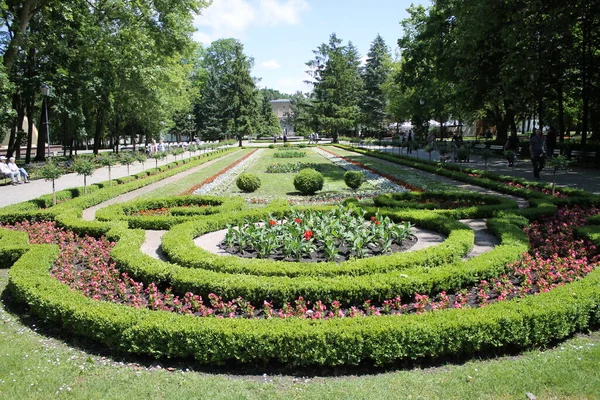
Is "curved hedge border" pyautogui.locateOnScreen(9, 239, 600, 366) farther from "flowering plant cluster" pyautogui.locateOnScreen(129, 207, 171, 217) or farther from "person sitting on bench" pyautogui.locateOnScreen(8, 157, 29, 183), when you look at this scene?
"person sitting on bench" pyautogui.locateOnScreen(8, 157, 29, 183)

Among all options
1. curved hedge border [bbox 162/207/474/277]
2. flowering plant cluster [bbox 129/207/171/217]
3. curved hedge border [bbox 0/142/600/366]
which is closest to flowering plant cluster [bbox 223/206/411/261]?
curved hedge border [bbox 162/207/474/277]

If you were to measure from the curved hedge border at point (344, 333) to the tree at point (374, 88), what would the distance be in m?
54.0

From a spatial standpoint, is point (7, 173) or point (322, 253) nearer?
point (322, 253)

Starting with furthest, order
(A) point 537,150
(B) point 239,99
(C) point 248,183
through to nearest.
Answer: (B) point 239,99, (A) point 537,150, (C) point 248,183

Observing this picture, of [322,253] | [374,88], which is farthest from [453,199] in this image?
[374,88]

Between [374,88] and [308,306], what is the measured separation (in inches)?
2154

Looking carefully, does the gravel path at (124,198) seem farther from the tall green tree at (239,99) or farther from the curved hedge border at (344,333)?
the tall green tree at (239,99)

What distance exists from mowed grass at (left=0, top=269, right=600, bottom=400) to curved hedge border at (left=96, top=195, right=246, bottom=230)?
5.42 meters

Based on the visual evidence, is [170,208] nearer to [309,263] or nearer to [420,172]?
[309,263]

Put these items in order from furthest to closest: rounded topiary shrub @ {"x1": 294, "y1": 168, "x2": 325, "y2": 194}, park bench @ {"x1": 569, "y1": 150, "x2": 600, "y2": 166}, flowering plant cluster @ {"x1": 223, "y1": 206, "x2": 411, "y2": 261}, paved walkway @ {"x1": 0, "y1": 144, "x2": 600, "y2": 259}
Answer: park bench @ {"x1": 569, "y1": 150, "x2": 600, "y2": 166} → rounded topiary shrub @ {"x1": 294, "y1": 168, "x2": 325, "y2": 194} → paved walkway @ {"x1": 0, "y1": 144, "x2": 600, "y2": 259} → flowering plant cluster @ {"x1": 223, "y1": 206, "x2": 411, "y2": 261}

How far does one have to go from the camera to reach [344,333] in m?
4.22

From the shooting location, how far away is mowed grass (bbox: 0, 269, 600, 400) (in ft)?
12.3

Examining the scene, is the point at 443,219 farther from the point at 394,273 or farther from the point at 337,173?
the point at 337,173

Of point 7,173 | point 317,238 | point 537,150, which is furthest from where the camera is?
point 7,173
